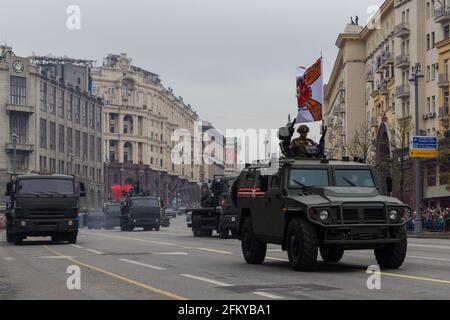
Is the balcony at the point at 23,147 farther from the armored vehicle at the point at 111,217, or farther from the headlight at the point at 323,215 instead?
the headlight at the point at 323,215

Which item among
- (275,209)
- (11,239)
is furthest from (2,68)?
(275,209)

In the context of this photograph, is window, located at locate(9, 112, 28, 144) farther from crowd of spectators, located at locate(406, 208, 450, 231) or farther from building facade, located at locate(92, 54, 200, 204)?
crowd of spectators, located at locate(406, 208, 450, 231)

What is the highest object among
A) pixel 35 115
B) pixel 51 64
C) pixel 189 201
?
pixel 51 64

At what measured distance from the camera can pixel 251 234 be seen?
1759 centimetres

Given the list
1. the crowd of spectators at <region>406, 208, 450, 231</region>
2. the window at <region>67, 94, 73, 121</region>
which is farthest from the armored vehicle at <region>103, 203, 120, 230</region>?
the window at <region>67, 94, 73, 121</region>

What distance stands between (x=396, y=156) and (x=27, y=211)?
3591 cm

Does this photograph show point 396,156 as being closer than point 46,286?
No

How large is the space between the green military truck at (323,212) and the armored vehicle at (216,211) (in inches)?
618

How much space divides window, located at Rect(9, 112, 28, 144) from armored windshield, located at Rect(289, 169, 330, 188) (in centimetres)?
10125

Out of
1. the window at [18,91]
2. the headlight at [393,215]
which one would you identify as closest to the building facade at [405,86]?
the headlight at [393,215]

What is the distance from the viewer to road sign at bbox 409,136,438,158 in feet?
143

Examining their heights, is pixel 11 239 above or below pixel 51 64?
below

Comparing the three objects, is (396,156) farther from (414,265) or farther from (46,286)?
(46,286)

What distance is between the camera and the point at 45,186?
29609mm
